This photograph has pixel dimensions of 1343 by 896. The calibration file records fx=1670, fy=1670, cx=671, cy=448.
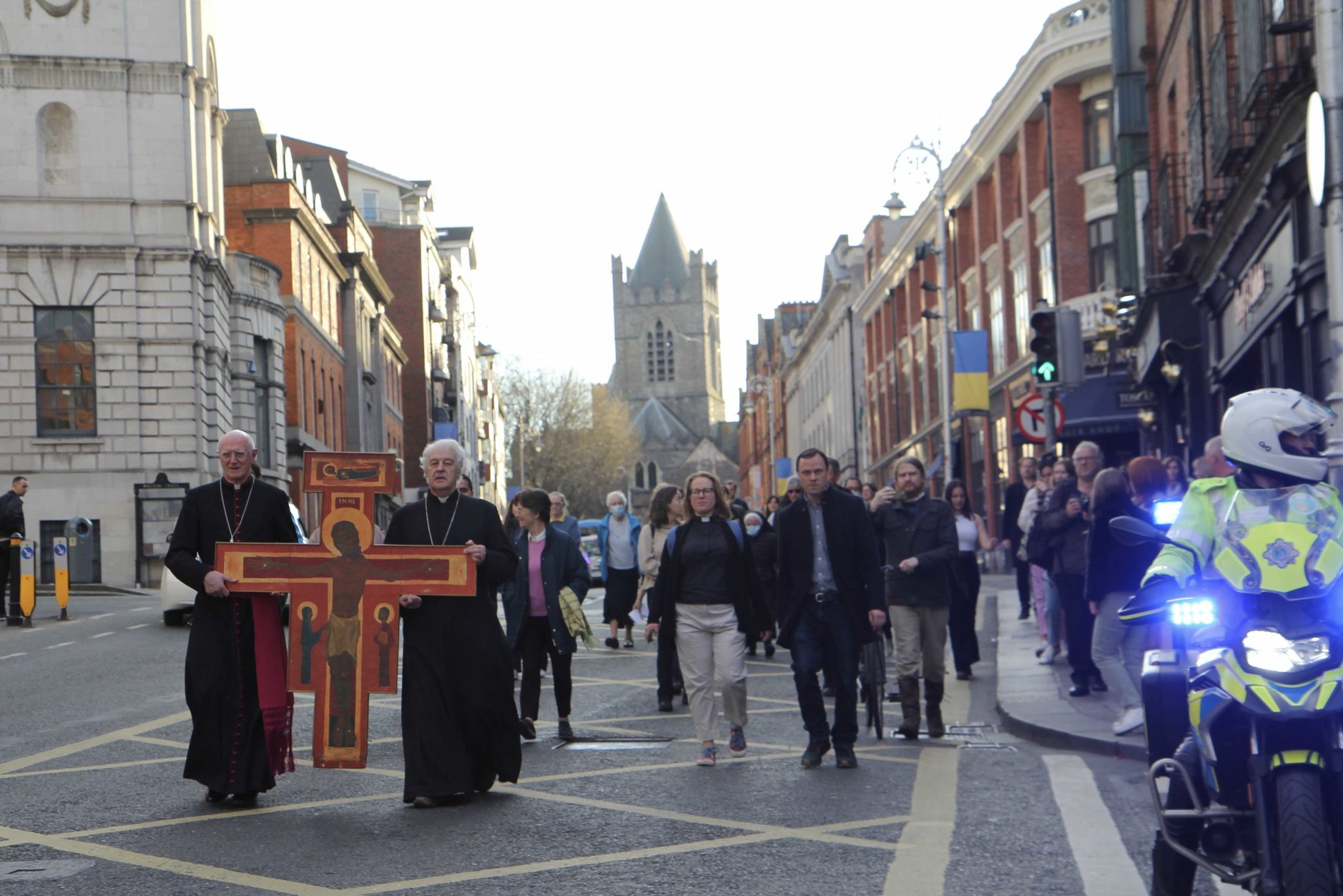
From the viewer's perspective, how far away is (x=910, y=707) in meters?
10.9

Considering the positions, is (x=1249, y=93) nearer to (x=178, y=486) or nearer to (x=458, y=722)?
(x=458, y=722)

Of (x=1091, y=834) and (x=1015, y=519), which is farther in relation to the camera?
(x=1015, y=519)

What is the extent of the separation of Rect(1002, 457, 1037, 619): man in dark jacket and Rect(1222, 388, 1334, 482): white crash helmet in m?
12.6

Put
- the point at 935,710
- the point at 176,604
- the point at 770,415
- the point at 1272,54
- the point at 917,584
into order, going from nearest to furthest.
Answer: the point at 935,710, the point at 917,584, the point at 1272,54, the point at 176,604, the point at 770,415

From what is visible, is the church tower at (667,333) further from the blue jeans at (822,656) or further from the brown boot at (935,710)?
the blue jeans at (822,656)

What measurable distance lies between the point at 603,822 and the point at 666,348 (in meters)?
149

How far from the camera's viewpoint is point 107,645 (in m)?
18.1

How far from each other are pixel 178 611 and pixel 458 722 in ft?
46.7

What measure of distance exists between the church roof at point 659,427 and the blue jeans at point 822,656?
142m

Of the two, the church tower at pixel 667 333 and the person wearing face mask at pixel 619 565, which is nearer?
the person wearing face mask at pixel 619 565

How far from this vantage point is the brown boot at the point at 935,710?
10.8 meters

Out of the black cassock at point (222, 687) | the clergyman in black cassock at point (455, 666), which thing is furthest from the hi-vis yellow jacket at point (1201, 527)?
the black cassock at point (222, 687)

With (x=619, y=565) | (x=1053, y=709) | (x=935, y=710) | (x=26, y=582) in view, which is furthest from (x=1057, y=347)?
(x=26, y=582)

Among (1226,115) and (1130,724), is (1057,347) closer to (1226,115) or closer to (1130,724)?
(1226,115)
